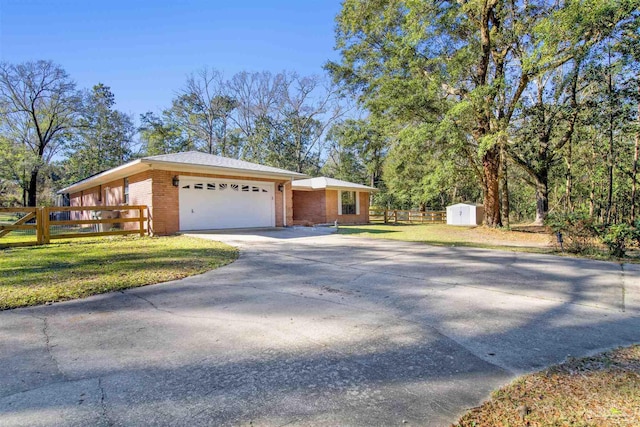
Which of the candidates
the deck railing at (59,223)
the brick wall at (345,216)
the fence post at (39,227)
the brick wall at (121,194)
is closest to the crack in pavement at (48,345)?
the deck railing at (59,223)

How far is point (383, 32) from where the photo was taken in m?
16.3

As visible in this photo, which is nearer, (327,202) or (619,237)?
(619,237)

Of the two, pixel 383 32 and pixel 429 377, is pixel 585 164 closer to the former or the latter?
pixel 383 32

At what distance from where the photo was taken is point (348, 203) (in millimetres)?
23359

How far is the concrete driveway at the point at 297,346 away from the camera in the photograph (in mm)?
2045

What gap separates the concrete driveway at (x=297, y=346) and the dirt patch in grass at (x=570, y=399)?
5.0 inches

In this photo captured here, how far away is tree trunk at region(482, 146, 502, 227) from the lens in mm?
15938

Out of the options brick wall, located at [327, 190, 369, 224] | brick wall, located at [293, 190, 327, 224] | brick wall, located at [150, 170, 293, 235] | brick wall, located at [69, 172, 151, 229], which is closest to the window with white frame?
brick wall, located at [327, 190, 369, 224]

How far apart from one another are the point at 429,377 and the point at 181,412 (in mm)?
1664

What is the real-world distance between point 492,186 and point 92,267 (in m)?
16.1

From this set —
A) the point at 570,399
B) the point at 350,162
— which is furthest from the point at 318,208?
the point at 570,399

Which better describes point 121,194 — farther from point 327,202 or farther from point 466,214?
point 466,214

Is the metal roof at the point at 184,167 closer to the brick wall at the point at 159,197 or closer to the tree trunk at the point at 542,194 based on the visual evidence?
the brick wall at the point at 159,197

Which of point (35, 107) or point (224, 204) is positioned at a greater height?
point (35, 107)
